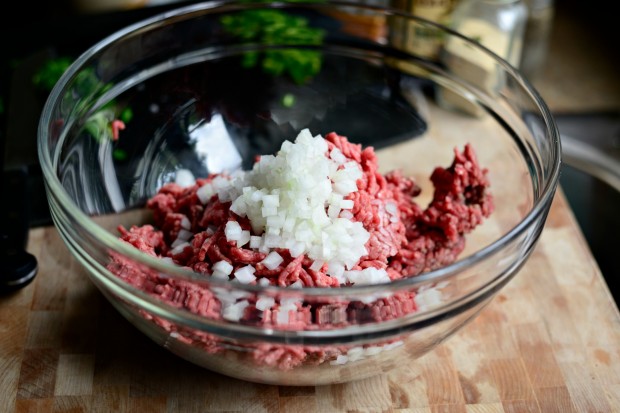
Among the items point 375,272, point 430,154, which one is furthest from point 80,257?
point 430,154

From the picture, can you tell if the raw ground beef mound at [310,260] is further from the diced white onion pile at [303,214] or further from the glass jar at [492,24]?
the glass jar at [492,24]

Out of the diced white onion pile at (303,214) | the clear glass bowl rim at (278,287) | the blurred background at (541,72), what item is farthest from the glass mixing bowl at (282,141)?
the blurred background at (541,72)

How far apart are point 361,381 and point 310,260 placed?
1.02ft

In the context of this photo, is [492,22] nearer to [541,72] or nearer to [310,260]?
[541,72]

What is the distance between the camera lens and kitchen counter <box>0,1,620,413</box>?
5.57 ft

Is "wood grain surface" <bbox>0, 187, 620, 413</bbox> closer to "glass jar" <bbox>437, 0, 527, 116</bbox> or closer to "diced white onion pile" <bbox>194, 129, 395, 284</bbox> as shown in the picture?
"diced white onion pile" <bbox>194, 129, 395, 284</bbox>

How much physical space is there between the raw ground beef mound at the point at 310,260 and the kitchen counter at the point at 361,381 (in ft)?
0.62

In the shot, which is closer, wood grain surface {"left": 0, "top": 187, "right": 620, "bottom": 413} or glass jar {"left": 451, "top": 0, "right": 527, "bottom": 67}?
wood grain surface {"left": 0, "top": 187, "right": 620, "bottom": 413}

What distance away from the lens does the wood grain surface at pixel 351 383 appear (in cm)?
170

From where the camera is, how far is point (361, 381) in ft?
5.71

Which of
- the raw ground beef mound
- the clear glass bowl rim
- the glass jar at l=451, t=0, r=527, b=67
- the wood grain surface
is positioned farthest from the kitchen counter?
the glass jar at l=451, t=0, r=527, b=67

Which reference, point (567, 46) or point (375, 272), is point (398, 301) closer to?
point (375, 272)

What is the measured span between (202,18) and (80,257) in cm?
85

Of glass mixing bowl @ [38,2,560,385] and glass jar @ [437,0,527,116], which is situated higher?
glass jar @ [437,0,527,116]
